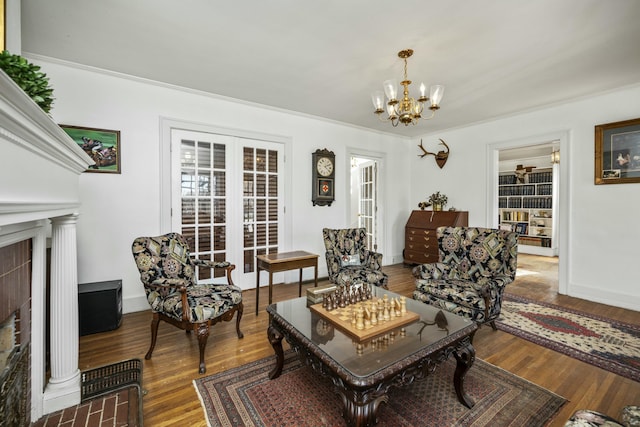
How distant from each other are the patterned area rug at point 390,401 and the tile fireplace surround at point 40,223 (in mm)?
841

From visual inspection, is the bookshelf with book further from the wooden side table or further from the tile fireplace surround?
the tile fireplace surround

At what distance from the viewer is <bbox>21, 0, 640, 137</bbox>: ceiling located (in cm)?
206

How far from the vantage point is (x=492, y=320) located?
269cm

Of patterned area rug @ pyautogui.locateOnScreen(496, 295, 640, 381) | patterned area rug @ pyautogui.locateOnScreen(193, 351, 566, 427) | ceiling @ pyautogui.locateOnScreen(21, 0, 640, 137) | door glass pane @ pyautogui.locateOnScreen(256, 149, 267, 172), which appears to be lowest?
patterned area rug @ pyautogui.locateOnScreen(193, 351, 566, 427)

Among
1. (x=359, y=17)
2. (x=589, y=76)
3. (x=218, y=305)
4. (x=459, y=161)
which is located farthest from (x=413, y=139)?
(x=218, y=305)

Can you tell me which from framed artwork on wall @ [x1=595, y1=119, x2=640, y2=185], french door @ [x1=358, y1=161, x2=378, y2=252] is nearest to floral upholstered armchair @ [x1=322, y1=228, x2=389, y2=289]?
french door @ [x1=358, y1=161, x2=378, y2=252]

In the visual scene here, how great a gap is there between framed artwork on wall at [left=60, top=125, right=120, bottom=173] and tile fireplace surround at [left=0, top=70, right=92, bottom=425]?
1485 mm

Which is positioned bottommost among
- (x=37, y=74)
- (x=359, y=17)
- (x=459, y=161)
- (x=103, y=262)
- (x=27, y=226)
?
(x=103, y=262)

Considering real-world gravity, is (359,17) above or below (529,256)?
above

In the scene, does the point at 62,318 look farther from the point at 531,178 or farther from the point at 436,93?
Answer: the point at 531,178

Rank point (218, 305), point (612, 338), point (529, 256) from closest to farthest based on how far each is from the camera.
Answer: point (218, 305)
point (612, 338)
point (529, 256)

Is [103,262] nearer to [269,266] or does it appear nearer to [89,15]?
[269,266]

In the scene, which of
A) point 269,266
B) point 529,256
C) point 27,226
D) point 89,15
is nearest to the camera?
point 27,226

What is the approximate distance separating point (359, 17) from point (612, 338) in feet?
12.0
